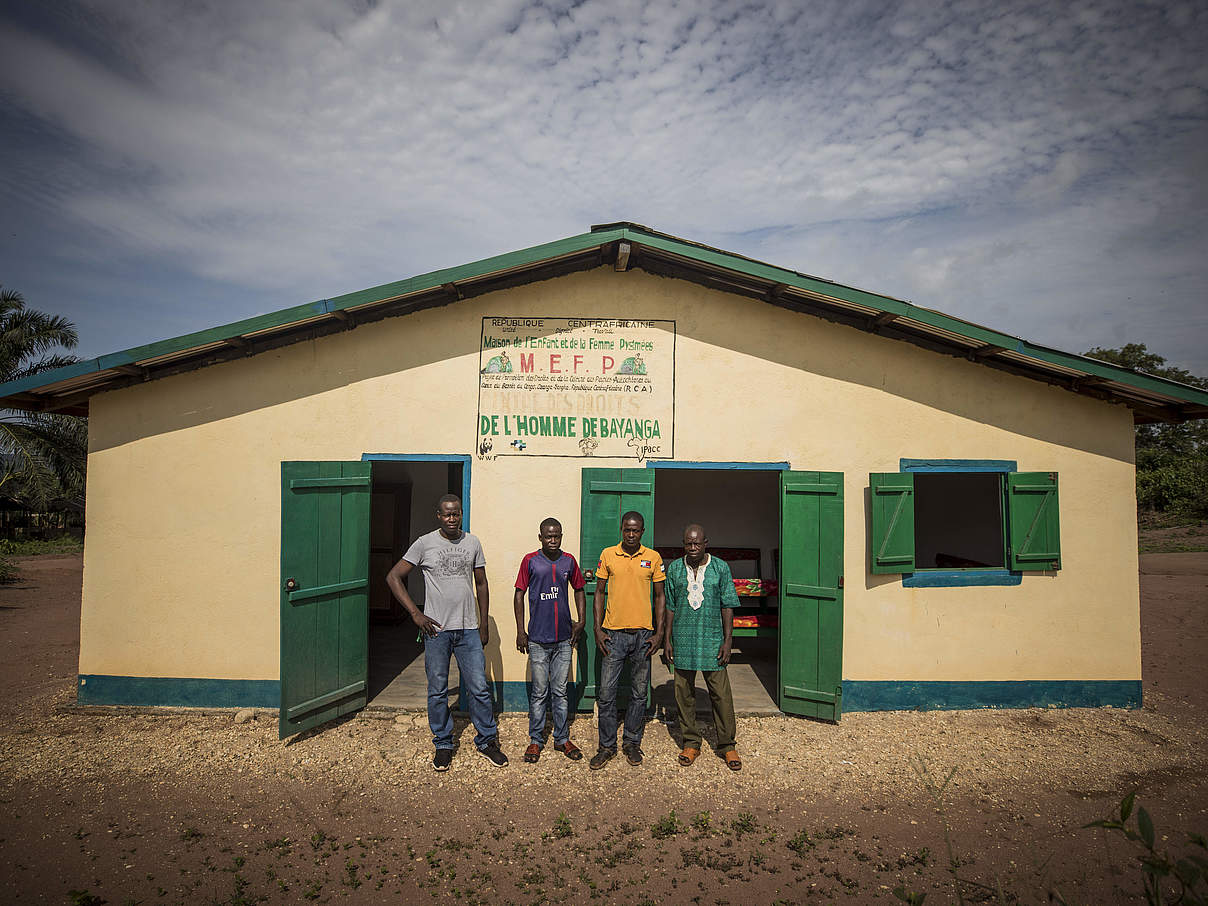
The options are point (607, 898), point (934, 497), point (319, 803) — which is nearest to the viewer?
point (607, 898)

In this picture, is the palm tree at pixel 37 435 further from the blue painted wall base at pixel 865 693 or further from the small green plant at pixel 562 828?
the small green plant at pixel 562 828

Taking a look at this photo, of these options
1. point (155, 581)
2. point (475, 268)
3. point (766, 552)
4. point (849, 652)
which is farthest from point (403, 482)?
point (849, 652)

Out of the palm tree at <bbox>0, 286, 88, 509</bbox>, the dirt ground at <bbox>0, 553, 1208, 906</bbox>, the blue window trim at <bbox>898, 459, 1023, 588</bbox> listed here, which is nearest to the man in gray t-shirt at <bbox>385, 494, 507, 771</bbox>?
the dirt ground at <bbox>0, 553, 1208, 906</bbox>

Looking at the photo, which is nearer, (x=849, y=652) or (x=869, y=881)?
(x=869, y=881)

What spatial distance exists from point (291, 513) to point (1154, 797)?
686cm

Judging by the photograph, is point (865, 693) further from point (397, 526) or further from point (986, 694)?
point (397, 526)

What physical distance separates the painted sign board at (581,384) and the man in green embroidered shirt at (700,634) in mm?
1367

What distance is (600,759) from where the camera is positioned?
16.5 feet

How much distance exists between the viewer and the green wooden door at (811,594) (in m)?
5.89

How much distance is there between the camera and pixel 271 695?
596cm

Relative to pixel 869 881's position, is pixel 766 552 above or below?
above

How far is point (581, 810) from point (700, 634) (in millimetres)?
1489

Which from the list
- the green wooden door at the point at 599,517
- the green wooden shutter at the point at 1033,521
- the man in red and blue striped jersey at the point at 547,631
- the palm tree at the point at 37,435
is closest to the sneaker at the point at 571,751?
the man in red and blue striped jersey at the point at 547,631

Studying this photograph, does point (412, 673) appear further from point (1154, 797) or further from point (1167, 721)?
point (1167, 721)
